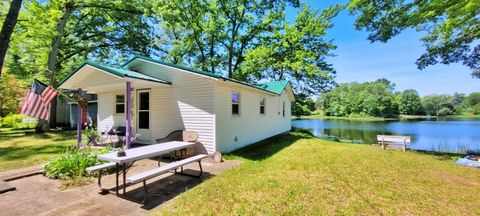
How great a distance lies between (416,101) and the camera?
61.2 meters

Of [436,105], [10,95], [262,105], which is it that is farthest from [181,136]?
[436,105]

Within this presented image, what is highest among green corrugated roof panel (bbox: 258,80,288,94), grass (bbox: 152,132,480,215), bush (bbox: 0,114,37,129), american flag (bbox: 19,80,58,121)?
green corrugated roof panel (bbox: 258,80,288,94)

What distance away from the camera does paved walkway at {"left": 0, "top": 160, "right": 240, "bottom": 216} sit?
3.25m

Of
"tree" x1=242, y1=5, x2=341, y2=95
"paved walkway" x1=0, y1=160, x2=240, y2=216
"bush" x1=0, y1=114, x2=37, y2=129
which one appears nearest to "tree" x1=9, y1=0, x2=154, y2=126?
"bush" x1=0, y1=114, x2=37, y2=129

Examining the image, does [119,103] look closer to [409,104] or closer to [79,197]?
[79,197]

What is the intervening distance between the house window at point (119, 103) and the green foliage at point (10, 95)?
15577mm

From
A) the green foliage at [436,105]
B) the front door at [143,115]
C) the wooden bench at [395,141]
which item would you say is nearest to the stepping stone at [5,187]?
the front door at [143,115]

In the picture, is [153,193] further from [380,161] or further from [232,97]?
[380,161]

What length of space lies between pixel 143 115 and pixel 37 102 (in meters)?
3.54

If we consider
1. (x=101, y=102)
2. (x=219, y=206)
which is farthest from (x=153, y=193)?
(x=101, y=102)

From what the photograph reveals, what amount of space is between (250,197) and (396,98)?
2745 inches

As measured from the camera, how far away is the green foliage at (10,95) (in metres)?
18.1

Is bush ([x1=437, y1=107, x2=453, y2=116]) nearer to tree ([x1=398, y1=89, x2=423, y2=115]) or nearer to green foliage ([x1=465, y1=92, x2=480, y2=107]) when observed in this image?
tree ([x1=398, y1=89, x2=423, y2=115])

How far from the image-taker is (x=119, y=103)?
977 centimetres
